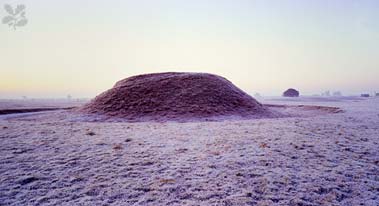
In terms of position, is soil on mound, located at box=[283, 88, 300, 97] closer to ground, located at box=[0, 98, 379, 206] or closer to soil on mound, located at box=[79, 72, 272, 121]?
soil on mound, located at box=[79, 72, 272, 121]

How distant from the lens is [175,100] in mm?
20844

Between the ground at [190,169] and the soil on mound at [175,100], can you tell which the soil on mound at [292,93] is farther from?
the ground at [190,169]

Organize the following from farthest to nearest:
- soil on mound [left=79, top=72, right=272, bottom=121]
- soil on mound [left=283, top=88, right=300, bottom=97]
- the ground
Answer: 1. soil on mound [left=283, top=88, right=300, bottom=97]
2. soil on mound [left=79, top=72, right=272, bottom=121]
3. the ground

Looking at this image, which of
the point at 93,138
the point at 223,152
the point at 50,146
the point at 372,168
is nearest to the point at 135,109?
the point at 93,138

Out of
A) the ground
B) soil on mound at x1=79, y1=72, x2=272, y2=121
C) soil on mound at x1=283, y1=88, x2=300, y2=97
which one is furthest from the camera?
soil on mound at x1=283, y1=88, x2=300, y2=97

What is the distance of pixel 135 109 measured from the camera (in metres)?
19.8

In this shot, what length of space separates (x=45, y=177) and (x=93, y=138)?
378 centimetres

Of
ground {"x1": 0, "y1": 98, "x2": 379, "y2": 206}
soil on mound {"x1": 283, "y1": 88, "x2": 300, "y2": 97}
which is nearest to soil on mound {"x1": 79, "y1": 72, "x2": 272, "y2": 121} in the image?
ground {"x1": 0, "y1": 98, "x2": 379, "y2": 206}

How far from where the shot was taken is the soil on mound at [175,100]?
19.1m

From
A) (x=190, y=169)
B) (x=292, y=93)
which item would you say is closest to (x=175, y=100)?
(x=190, y=169)

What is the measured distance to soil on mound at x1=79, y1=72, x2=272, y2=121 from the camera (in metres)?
19.1

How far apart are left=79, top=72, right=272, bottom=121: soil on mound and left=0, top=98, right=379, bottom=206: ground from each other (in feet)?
27.2

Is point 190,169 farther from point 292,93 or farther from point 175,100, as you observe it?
point 292,93

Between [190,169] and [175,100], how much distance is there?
557 inches
